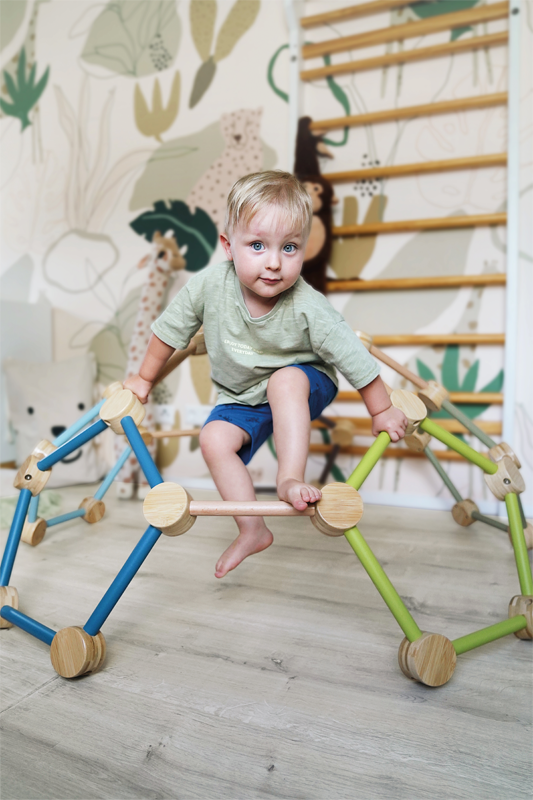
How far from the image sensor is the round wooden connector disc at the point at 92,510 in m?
1.69

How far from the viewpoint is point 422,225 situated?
6.40ft

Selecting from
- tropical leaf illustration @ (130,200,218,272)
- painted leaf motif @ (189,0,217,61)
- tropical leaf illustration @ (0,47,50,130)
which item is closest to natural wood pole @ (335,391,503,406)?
tropical leaf illustration @ (130,200,218,272)

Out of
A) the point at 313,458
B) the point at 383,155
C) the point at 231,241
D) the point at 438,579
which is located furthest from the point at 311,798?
the point at 383,155

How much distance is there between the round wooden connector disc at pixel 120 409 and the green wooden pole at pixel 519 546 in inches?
30.8

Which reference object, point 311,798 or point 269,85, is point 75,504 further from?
point 269,85

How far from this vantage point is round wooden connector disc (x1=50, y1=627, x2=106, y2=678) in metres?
0.87

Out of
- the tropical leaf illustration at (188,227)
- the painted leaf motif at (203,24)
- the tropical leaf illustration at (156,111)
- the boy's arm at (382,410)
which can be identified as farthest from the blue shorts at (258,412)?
the painted leaf motif at (203,24)

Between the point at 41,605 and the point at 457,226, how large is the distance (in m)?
1.74

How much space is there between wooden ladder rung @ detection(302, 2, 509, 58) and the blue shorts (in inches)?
56.9

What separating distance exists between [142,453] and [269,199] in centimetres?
51

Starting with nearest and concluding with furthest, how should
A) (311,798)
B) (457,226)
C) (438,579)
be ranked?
(311,798)
(438,579)
(457,226)

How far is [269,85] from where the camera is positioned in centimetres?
220

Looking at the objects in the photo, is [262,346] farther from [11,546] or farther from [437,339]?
[437,339]

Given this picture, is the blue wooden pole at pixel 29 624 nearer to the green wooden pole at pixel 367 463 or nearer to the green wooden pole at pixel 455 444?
the green wooden pole at pixel 367 463
